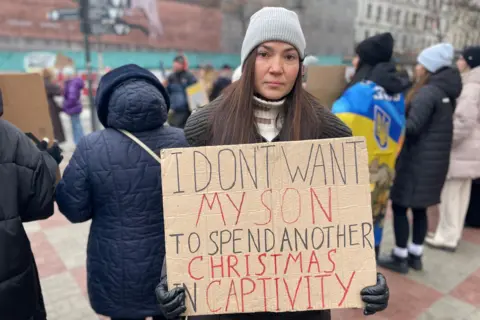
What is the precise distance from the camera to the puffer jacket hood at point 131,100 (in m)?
2.07

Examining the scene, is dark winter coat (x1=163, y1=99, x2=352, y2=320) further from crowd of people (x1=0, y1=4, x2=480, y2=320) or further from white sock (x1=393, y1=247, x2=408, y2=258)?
white sock (x1=393, y1=247, x2=408, y2=258)

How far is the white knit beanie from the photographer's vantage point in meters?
3.66

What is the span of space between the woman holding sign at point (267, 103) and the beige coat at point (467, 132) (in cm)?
303

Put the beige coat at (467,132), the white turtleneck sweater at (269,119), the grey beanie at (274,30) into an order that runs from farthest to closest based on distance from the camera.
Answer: the beige coat at (467,132) → the white turtleneck sweater at (269,119) → the grey beanie at (274,30)

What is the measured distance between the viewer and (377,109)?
2984 mm

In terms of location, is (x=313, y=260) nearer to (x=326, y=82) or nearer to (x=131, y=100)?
(x=131, y=100)

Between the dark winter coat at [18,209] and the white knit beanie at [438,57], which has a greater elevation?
the white knit beanie at [438,57]

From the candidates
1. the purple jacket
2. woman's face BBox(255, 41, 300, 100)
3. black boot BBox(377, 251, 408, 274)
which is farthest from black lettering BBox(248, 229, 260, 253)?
the purple jacket

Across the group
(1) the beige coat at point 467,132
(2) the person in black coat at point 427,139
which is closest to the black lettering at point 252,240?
(2) the person in black coat at point 427,139

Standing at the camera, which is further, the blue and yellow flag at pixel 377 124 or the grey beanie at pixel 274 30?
the blue and yellow flag at pixel 377 124

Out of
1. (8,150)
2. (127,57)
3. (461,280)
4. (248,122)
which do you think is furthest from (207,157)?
(127,57)

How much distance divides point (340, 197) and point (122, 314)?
1.44m

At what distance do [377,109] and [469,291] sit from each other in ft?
6.29

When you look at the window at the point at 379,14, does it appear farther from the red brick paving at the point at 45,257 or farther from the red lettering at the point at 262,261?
the red lettering at the point at 262,261
